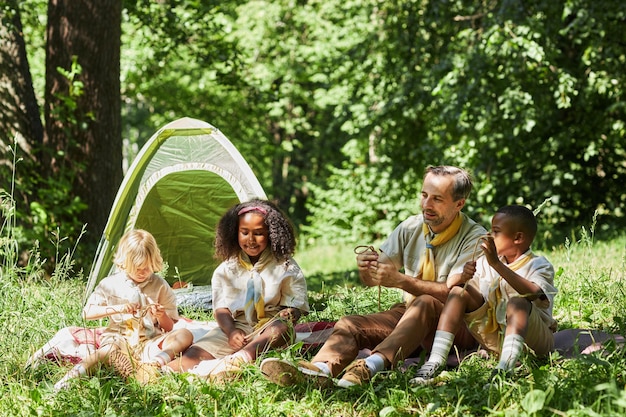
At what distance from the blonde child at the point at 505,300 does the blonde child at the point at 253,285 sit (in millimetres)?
875

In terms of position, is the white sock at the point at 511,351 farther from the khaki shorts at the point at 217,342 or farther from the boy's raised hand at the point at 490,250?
the khaki shorts at the point at 217,342

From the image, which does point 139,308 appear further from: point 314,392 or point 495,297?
point 495,297

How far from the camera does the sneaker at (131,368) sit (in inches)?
151

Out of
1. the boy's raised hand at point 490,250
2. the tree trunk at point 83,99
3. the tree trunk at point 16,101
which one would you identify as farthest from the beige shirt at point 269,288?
the tree trunk at point 16,101

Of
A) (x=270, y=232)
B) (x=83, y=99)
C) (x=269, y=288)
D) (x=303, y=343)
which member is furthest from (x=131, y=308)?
(x=83, y=99)

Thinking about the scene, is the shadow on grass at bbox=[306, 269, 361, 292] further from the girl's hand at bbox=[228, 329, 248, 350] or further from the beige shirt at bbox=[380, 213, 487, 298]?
the beige shirt at bbox=[380, 213, 487, 298]

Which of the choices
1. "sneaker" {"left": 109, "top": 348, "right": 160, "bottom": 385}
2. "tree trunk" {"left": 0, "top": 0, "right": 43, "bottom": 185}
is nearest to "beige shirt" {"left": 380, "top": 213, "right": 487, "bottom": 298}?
"sneaker" {"left": 109, "top": 348, "right": 160, "bottom": 385}

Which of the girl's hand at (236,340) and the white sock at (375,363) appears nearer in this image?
the white sock at (375,363)

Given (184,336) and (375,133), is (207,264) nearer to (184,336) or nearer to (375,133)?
(184,336)

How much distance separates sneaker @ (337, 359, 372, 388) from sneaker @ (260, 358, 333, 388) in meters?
0.09

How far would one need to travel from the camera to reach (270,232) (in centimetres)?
447

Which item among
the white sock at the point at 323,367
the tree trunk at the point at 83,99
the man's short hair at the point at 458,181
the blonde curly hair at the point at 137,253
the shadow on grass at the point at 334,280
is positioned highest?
the tree trunk at the point at 83,99

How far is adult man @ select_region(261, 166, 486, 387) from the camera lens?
362 centimetres

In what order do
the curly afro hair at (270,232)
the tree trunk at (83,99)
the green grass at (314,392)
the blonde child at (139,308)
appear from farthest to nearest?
the tree trunk at (83,99) < the curly afro hair at (270,232) < the blonde child at (139,308) < the green grass at (314,392)
